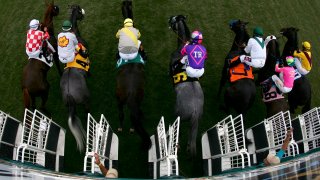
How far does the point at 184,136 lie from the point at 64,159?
209 cm

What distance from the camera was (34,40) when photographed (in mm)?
5035

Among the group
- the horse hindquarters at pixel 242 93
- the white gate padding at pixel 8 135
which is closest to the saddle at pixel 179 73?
the horse hindquarters at pixel 242 93

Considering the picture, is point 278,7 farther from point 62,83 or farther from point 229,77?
point 62,83

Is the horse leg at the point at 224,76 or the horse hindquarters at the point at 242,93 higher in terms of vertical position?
the horse leg at the point at 224,76

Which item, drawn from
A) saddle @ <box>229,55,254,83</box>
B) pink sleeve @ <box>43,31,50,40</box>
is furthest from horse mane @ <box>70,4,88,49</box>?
saddle @ <box>229,55,254,83</box>

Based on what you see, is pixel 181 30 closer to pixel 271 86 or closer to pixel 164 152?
pixel 271 86

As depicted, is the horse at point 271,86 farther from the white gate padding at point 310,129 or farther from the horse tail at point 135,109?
the horse tail at point 135,109

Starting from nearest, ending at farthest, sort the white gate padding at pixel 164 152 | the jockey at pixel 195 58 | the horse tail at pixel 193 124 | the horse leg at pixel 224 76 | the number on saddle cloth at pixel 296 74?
1. the white gate padding at pixel 164 152
2. the horse tail at pixel 193 124
3. the jockey at pixel 195 58
4. the number on saddle cloth at pixel 296 74
5. the horse leg at pixel 224 76

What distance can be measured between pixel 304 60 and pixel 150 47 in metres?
2.92

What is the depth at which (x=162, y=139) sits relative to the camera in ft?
15.4

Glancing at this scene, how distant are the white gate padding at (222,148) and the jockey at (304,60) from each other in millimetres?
1449

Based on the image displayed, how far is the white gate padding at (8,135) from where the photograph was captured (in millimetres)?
4566

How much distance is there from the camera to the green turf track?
5.61m

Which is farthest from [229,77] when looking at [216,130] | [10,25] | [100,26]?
[10,25]
